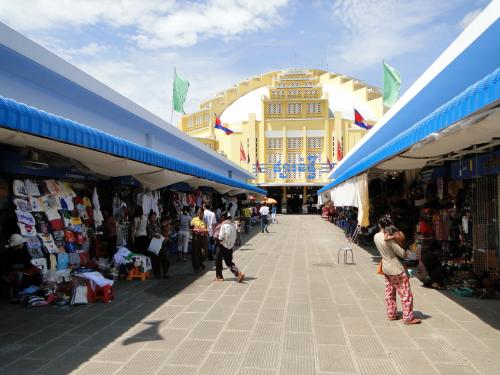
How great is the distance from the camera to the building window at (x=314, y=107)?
46094mm

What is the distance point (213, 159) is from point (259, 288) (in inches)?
663

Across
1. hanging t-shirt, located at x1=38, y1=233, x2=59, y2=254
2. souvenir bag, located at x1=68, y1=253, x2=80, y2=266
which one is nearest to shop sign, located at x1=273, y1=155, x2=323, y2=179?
souvenir bag, located at x1=68, y1=253, x2=80, y2=266

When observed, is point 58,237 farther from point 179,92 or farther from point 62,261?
point 179,92

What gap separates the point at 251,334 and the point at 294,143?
41777mm

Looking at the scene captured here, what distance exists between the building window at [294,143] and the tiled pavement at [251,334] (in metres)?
38.4

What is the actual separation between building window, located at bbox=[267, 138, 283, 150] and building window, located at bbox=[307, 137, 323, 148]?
3.05 metres

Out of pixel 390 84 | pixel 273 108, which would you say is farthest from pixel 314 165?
pixel 390 84

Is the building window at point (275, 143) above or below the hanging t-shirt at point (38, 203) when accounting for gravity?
above

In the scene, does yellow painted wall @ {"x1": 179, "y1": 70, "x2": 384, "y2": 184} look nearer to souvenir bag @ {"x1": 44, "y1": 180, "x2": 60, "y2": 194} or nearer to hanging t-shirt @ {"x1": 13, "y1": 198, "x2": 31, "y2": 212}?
souvenir bag @ {"x1": 44, "y1": 180, "x2": 60, "y2": 194}

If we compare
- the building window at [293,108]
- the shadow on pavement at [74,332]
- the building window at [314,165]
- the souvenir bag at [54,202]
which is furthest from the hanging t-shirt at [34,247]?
the building window at [293,108]

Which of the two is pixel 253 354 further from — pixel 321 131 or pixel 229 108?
pixel 229 108

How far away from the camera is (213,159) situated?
24422mm

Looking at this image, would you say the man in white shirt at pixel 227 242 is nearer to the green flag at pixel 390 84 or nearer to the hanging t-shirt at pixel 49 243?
the hanging t-shirt at pixel 49 243

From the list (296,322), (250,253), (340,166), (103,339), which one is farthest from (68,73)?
(340,166)
